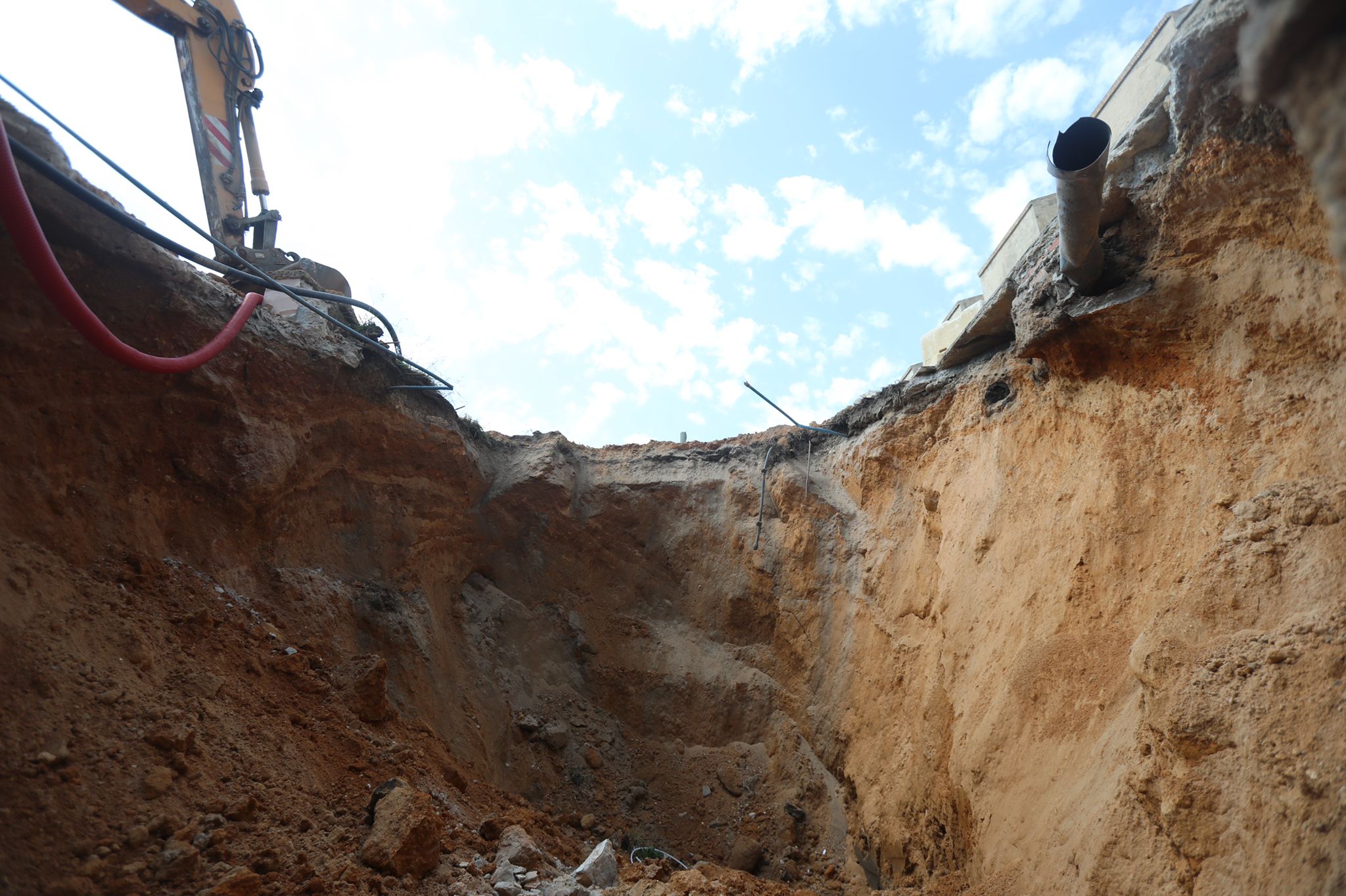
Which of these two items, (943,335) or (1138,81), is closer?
(1138,81)

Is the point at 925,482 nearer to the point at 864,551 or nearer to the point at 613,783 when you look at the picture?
the point at 864,551

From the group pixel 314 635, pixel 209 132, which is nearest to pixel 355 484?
pixel 314 635

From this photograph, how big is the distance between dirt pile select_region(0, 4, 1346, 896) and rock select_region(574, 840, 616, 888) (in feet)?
0.09

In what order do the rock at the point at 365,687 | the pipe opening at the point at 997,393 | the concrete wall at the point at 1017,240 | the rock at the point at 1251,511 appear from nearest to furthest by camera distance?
the rock at the point at 1251,511 → the rock at the point at 365,687 → the pipe opening at the point at 997,393 → the concrete wall at the point at 1017,240

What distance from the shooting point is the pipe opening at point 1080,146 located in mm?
3686

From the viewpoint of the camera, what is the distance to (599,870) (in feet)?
13.8

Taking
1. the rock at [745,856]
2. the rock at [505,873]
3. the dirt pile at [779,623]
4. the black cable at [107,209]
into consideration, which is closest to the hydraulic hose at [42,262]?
the black cable at [107,209]

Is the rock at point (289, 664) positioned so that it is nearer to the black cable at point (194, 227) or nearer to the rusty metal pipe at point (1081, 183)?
the black cable at point (194, 227)

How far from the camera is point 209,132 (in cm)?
752

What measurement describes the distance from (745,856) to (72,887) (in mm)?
4741

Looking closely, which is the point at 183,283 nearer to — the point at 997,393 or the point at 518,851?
the point at 518,851

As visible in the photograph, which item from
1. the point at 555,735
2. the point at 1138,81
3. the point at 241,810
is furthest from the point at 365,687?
the point at 1138,81

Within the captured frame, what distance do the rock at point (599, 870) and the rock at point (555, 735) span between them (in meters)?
2.52

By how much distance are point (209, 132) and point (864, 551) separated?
25.2 feet
